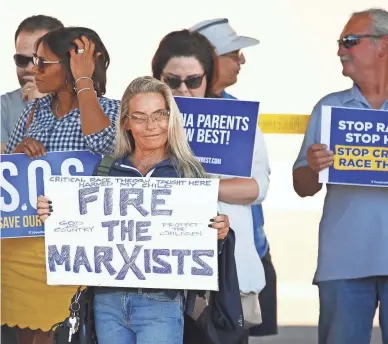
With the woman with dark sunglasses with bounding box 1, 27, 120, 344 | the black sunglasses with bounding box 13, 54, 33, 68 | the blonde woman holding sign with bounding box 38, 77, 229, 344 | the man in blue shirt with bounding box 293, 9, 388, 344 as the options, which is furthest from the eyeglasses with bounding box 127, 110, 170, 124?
the black sunglasses with bounding box 13, 54, 33, 68

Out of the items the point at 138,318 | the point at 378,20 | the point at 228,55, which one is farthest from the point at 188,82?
the point at 138,318

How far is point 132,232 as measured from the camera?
5137 millimetres

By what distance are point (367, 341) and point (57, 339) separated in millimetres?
1525

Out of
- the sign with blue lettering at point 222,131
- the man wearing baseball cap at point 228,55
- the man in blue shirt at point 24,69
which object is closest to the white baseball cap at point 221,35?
the man wearing baseball cap at point 228,55

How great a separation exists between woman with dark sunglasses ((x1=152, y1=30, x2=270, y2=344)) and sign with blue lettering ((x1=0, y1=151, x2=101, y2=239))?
1.84ft

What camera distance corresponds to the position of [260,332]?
6.77 metres

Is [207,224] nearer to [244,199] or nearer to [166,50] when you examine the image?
[244,199]

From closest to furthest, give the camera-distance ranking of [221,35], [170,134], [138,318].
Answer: [138,318], [170,134], [221,35]

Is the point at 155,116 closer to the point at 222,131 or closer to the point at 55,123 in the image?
the point at 222,131

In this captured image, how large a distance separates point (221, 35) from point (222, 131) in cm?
62

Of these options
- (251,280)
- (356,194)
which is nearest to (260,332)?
(251,280)

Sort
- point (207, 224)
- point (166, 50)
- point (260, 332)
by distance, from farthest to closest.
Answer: point (260, 332) < point (166, 50) < point (207, 224)

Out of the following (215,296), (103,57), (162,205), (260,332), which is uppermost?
(103,57)

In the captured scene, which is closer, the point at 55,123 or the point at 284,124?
the point at 55,123
